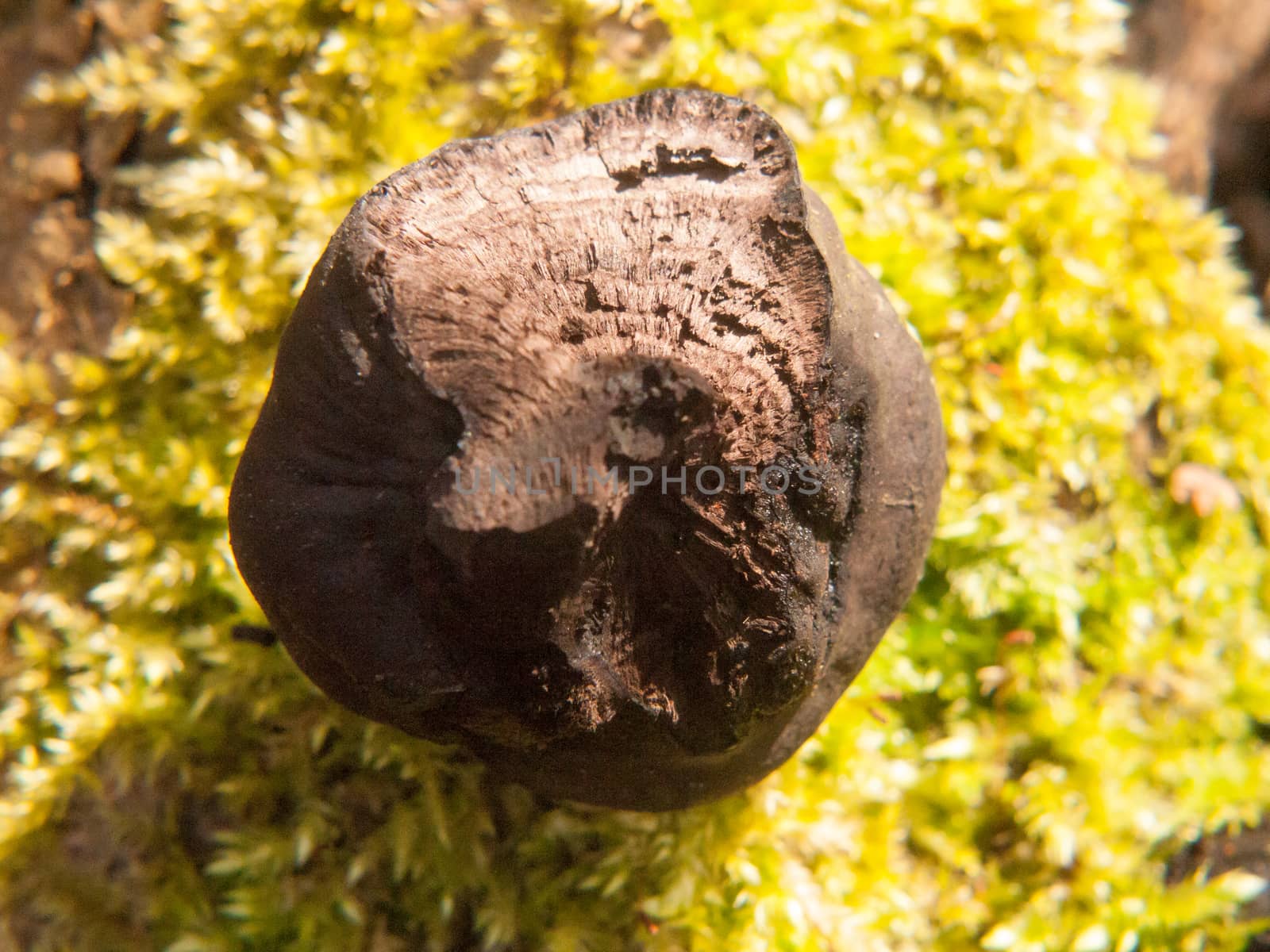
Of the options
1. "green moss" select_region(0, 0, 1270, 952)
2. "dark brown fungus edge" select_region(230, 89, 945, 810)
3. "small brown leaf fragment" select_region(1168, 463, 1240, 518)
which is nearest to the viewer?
"dark brown fungus edge" select_region(230, 89, 945, 810)

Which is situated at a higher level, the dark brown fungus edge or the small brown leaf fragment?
the dark brown fungus edge

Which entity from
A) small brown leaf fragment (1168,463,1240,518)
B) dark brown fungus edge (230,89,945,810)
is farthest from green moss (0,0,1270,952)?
dark brown fungus edge (230,89,945,810)

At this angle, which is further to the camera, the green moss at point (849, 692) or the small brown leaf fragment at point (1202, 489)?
the small brown leaf fragment at point (1202, 489)

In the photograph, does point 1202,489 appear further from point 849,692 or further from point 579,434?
point 579,434

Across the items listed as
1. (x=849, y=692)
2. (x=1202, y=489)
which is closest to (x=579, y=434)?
(x=849, y=692)

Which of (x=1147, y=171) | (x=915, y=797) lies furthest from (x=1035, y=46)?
(x=915, y=797)

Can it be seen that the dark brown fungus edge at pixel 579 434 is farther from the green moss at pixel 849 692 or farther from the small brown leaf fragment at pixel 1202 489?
the small brown leaf fragment at pixel 1202 489

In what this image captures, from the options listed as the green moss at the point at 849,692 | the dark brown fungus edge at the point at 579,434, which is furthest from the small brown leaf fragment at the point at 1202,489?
the dark brown fungus edge at the point at 579,434

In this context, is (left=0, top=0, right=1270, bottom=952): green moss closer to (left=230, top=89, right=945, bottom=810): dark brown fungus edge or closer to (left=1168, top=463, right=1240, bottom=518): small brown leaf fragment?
(left=1168, top=463, right=1240, bottom=518): small brown leaf fragment
